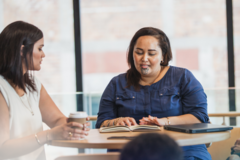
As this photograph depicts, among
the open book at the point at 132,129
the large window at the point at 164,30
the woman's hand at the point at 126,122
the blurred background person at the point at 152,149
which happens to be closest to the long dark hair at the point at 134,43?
the woman's hand at the point at 126,122

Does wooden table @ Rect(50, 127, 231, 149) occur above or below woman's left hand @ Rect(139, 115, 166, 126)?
below

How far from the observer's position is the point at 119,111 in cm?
197

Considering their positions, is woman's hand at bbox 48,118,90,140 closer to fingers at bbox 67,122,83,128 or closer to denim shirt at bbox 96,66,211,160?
fingers at bbox 67,122,83,128

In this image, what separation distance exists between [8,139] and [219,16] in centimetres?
330

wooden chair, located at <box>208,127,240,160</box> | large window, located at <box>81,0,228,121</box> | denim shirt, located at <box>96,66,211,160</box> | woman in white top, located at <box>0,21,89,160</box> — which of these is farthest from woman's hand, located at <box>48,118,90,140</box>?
large window, located at <box>81,0,228,121</box>

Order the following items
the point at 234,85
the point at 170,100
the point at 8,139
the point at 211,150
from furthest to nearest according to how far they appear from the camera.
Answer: the point at 234,85 < the point at 211,150 < the point at 170,100 < the point at 8,139

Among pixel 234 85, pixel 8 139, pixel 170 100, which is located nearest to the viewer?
pixel 8 139

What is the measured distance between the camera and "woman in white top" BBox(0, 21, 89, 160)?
4.40 ft

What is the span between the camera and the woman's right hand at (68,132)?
4.34 ft

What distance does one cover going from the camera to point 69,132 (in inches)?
52.4

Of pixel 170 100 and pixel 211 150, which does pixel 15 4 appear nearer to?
pixel 170 100

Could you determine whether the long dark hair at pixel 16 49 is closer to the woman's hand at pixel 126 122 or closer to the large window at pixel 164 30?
the woman's hand at pixel 126 122

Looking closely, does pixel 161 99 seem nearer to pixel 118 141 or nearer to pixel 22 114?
pixel 118 141

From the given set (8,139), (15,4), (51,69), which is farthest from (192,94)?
(15,4)
